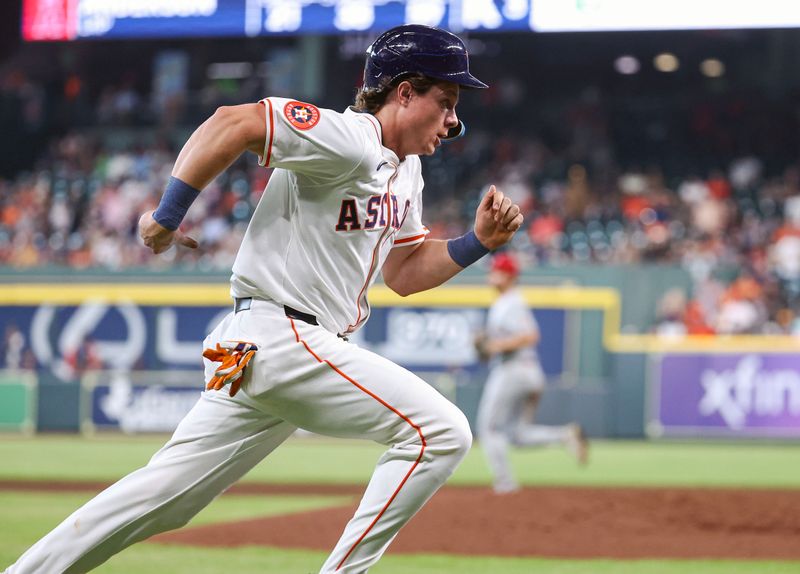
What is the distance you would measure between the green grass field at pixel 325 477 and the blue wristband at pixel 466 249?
2.26m

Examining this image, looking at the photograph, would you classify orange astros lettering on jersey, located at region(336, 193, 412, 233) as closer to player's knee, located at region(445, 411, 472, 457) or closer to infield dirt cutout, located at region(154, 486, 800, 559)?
player's knee, located at region(445, 411, 472, 457)

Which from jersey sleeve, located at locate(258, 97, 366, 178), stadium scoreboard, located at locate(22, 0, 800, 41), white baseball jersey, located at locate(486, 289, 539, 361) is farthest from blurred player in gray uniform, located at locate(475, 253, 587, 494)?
jersey sleeve, located at locate(258, 97, 366, 178)

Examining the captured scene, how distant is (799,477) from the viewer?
11.8 metres

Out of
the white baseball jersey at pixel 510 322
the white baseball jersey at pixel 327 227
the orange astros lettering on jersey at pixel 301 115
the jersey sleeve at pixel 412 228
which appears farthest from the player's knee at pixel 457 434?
the white baseball jersey at pixel 510 322

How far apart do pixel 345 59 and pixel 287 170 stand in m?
19.5

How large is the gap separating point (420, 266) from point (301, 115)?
104cm

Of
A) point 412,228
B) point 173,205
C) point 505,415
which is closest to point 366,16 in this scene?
point 505,415

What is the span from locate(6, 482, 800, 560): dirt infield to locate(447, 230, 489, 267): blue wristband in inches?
111

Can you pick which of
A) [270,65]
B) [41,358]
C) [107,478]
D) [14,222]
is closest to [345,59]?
[270,65]

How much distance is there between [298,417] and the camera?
3787mm

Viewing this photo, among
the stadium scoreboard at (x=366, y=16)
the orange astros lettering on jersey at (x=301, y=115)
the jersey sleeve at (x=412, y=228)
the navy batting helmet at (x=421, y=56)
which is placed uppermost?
the stadium scoreboard at (x=366, y=16)

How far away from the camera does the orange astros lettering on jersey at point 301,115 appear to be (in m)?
3.48

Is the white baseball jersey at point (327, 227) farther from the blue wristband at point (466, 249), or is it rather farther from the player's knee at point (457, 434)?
the player's knee at point (457, 434)

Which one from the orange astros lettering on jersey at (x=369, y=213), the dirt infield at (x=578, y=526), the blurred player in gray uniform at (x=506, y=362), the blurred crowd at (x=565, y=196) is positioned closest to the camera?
the orange astros lettering on jersey at (x=369, y=213)
